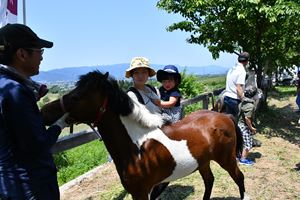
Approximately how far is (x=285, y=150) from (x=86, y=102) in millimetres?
6043

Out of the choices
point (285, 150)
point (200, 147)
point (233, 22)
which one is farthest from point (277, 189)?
point (233, 22)

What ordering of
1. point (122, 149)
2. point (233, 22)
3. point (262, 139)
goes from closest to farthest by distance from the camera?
point (122, 149) < point (262, 139) < point (233, 22)

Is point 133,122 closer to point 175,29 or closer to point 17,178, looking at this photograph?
point 17,178

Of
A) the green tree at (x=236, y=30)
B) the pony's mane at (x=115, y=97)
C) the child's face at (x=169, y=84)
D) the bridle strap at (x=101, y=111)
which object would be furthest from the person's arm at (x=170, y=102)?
the green tree at (x=236, y=30)

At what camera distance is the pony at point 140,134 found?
3020 millimetres

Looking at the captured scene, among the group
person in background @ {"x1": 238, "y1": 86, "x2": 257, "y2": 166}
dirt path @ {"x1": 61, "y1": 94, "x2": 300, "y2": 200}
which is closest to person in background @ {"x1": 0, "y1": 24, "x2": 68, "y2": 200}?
dirt path @ {"x1": 61, "y1": 94, "x2": 300, "y2": 200}

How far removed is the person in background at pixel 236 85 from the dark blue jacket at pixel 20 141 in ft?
16.6

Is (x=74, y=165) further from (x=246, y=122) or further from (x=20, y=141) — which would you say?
(x=20, y=141)

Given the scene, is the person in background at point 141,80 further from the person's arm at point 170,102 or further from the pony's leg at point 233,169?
the pony's leg at point 233,169

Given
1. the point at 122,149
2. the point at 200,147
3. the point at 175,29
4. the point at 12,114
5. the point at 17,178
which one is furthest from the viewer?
the point at 175,29

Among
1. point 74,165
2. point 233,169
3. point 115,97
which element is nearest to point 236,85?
point 233,169

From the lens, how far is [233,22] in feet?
35.4

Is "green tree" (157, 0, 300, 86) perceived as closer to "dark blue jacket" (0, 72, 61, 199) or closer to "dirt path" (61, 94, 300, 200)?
"dirt path" (61, 94, 300, 200)

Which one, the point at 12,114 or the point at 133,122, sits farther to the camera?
the point at 133,122
